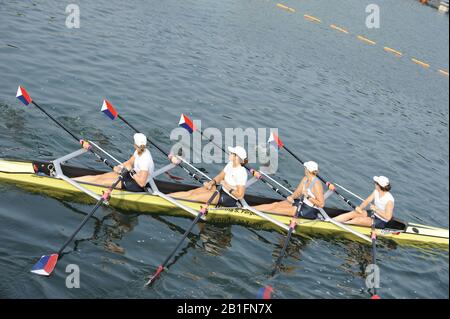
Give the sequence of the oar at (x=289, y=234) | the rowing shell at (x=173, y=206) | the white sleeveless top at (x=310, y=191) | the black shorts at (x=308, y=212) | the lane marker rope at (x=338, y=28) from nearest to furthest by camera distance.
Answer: the oar at (x=289, y=234) → the rowing shell at (x=173, y=206) → the white sleeveless top at (x=310, y=191) → the black shorts at (x=308, y=212) → the lane marker rope at (x=338, y=28)

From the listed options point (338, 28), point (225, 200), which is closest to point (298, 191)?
point (225, 200)

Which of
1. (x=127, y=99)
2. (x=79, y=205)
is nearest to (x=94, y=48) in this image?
(x=127, y=99)

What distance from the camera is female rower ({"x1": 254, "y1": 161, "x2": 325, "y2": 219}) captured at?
15273 millimetres

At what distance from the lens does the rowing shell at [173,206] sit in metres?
14.2

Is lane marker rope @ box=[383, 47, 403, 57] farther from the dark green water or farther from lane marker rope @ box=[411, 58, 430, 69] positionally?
lane marker rope @ box=[411, 58, 430, 69]

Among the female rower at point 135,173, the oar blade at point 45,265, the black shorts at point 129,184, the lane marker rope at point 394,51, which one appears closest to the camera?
the oar blade at point 45,265

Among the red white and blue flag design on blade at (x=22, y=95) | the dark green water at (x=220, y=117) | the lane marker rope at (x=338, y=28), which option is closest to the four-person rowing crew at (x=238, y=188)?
the dark green water at (x=220, y=117)

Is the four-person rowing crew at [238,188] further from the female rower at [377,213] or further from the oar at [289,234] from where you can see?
the oar at [289,234]

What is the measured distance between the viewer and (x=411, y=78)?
112ft

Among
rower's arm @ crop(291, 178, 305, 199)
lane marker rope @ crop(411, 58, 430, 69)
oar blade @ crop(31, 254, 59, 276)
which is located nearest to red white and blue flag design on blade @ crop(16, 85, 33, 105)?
oar blade @ crop(31, 254, 59, 276)

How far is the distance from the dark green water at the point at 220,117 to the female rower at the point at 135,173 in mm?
730

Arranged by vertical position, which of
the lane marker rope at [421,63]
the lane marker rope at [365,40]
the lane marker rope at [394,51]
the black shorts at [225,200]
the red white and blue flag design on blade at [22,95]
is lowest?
the black shorts at [225,200]
